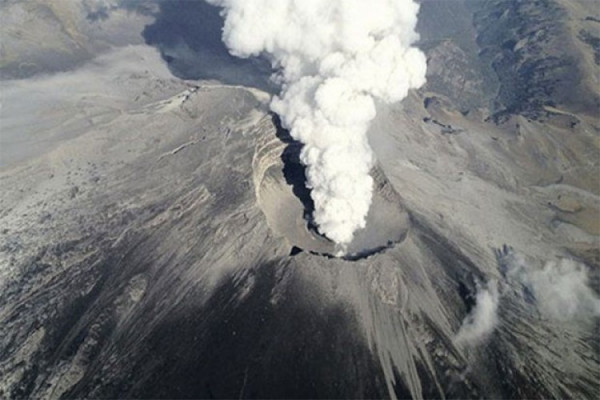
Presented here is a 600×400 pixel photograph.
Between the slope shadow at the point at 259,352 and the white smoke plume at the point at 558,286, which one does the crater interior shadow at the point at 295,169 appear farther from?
the white smoke plume at the point at 558,286

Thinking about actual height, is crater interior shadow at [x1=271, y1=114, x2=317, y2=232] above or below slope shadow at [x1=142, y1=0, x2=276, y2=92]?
above

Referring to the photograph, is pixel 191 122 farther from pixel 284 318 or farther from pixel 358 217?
pixel 284 318

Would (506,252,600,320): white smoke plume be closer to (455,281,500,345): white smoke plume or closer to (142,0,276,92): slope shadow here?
(455,281,500,345): white smoke plume

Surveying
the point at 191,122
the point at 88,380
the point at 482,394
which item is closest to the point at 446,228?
the point at 482,394

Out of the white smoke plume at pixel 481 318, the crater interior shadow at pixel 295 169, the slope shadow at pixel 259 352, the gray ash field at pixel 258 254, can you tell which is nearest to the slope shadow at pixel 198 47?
the gray ash field at pixel 258 254

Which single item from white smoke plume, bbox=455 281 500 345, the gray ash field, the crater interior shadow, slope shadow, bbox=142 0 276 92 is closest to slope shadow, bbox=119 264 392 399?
the gray ash field
